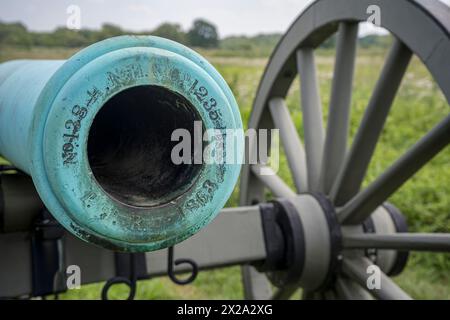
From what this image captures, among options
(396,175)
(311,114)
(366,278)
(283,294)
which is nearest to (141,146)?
(396,175)

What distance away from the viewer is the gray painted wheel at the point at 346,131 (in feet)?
5.61

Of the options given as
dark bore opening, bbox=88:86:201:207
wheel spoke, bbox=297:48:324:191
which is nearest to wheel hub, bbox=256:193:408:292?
wheel spoke, bbox=297:48:324:191

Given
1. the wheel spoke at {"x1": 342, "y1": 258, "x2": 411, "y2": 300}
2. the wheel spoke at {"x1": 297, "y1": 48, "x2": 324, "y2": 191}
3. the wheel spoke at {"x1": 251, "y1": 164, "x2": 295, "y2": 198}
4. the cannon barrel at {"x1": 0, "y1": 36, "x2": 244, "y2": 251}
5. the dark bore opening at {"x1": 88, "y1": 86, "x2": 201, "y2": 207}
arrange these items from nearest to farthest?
the cannon barrel at {"x1": 0, "y1": 36, "x2": 244, "y2": 251}
the dark bore opening at {"x1": 88, "y1": 86, "x2": 201, "y2": 207}
the wheel spoke at {"x1": 342, "y1": 258, "x2": 411, "y2": 300}
the wheel spoke at {"x1": 297, "y1": 48, "x2": 324, "y2": 191}
the wheel spoke at {"x1": 251, "y1": 164, "x2": 295, "y2": 198}

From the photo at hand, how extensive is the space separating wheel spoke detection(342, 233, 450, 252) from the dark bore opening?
96 cm

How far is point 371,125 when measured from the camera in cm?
208

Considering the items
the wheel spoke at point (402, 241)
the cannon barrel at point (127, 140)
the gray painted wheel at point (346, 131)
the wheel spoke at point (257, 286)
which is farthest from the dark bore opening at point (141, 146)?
the wheel spoke at point (257, 286)

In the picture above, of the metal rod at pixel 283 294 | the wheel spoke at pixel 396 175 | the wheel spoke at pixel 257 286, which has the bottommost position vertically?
the wheel spoke at pixel 257 286

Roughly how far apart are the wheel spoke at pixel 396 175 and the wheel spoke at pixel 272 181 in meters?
0.53

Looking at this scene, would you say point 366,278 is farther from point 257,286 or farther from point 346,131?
point 257,286

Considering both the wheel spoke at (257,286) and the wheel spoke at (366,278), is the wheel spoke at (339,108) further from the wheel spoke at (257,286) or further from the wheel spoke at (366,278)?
the wheel spoke at (257,286)

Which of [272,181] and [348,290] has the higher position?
[272,181]

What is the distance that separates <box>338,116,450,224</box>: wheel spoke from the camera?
178 centimetres

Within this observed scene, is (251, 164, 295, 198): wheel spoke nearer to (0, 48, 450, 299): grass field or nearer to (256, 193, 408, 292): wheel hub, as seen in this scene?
(256, 193, 408, 292): wheel hub

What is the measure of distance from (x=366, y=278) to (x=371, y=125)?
528 millimetres
